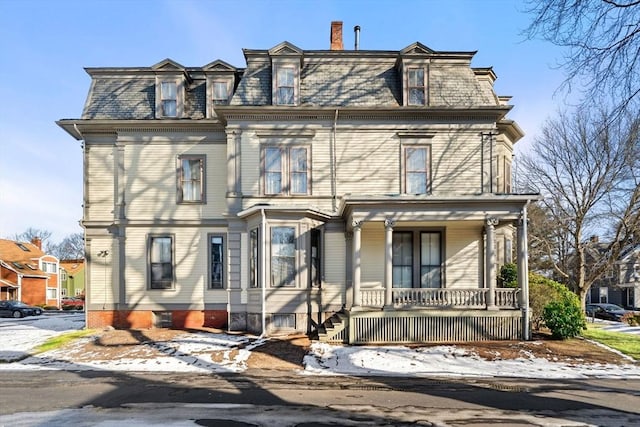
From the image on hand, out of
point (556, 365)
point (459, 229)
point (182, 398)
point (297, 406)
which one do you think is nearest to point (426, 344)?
point (556, 365)

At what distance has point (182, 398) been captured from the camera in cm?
856

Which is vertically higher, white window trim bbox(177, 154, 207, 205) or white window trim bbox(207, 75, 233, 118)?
white window trim bbox(207, 75, 233, 118)

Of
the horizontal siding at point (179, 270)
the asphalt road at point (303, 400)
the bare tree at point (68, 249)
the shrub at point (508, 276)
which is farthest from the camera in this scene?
the bare tree at point (68, 249)

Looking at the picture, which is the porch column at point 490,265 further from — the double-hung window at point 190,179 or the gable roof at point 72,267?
the gable roof at point 72,267

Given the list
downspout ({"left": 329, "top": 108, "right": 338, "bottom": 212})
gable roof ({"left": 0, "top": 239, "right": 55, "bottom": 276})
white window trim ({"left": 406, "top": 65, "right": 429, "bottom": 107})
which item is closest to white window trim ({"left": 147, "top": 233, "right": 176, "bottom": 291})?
downspout ({"left": 329, "top": 108, "right": 338, "bottom": 212})

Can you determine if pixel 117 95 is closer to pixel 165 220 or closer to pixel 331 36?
pixel 165 220

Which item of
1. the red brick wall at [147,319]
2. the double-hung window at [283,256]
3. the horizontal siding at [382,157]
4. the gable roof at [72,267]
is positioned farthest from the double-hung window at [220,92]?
the gable roof at [72,267]

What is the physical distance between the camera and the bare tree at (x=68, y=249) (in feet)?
359

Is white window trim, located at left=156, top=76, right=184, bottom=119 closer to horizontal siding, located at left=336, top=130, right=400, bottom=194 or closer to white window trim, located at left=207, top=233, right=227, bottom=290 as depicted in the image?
white window trim, located at left=207, top=233, right=227, bottom=290

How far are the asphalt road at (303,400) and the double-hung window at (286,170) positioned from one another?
7822 millimetres

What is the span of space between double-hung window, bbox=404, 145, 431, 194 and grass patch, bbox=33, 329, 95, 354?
42.7 feet

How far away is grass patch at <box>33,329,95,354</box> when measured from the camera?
14234mm

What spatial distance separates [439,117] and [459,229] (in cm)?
434

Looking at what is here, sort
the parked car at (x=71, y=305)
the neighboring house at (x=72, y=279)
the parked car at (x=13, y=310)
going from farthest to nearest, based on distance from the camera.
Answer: the neighboring house at (x=72, y=279)
the parked car at (x=71, y=305)
the parked car at (x=13, y=310)
